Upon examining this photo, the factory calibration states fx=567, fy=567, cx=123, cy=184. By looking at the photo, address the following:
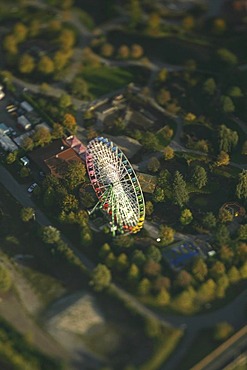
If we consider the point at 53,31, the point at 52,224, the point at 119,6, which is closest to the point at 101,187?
the point at 52,224

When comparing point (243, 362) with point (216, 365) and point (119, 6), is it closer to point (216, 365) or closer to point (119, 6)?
point (216, 365)

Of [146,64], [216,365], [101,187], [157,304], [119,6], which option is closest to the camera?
[216,365]

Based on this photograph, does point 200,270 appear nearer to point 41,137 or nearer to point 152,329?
point 152,329

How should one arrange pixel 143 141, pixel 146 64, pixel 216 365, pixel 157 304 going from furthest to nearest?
pixel 146 64
pixel 143 141
pixel 157 304
pixel 216 365

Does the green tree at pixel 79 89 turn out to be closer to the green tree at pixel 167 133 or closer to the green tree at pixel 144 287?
the green tree at pixel 167 133

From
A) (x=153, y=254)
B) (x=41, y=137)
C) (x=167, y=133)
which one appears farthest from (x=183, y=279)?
(x=41, y=137)

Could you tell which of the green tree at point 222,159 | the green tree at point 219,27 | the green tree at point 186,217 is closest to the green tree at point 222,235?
the green tree at point 186,217
